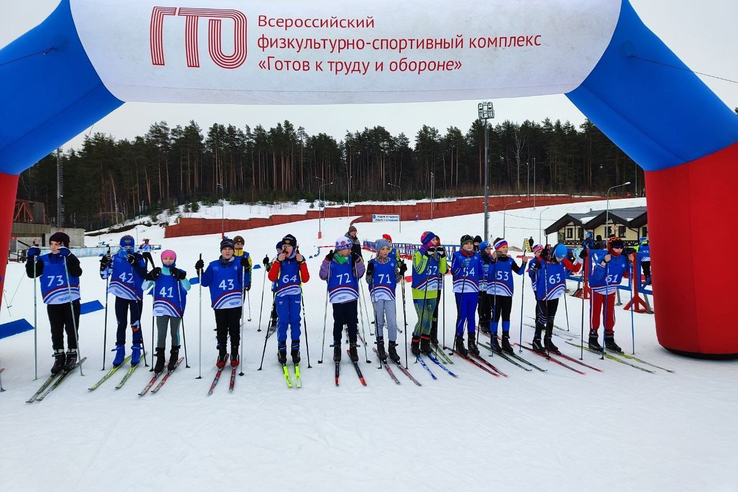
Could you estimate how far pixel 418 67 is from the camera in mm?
4562

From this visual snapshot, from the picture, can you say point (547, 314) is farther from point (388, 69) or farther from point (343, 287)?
point (388, 69)

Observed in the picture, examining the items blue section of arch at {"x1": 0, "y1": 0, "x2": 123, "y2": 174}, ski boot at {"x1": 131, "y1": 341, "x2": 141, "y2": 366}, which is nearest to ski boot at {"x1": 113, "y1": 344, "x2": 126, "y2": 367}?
ski boot at {"x1": 131, "y1": 341, "x2": 141, "y2": 366}

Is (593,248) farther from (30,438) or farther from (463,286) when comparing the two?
(30,438)

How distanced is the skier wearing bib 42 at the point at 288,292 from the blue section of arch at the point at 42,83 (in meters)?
2.81

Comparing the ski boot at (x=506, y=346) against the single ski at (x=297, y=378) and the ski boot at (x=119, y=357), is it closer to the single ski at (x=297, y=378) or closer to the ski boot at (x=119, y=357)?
the single ski at (x=297, y=378)

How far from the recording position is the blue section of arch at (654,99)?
4.56 meters

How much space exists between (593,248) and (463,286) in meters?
3.14


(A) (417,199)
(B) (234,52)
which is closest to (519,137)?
(A) (417,199)

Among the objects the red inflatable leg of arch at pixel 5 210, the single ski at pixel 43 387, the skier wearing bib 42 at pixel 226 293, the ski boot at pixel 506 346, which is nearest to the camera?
the single ski at pixel 43 387

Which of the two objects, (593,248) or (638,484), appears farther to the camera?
(593,248)

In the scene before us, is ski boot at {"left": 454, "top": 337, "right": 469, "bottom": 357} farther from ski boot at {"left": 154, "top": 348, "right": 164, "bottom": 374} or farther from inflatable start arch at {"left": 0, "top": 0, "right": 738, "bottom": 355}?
ski boot at {"left": 154, "top": 348, "right": 164, "bottom": 374}

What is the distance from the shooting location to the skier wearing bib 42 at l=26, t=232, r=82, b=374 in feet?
15.4

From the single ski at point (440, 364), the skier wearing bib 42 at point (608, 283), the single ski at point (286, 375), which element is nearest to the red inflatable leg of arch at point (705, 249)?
the skier wearing bib 42 at point (608, 283)

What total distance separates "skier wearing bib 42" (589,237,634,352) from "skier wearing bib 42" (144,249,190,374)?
5545mm
